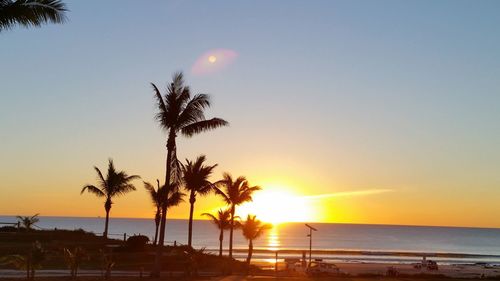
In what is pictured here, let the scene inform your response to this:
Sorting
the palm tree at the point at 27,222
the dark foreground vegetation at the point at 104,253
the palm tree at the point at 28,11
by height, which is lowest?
the dark foreground vegetation at the point at 104,253

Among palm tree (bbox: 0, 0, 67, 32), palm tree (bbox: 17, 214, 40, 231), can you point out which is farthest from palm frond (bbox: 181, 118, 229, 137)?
palm tree (bbox: 17, 214, 40, 231)

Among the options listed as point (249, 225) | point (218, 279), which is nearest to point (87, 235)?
point (249, 225)

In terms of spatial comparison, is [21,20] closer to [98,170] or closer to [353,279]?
[353,279]

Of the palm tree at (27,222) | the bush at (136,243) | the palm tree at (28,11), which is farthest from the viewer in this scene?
the palm tree at (27,222)

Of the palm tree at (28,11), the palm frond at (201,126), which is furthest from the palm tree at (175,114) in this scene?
the palm tree at (28,11)

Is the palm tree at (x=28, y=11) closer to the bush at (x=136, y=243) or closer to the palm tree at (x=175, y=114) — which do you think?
the palm tree at (x=175, y=114)

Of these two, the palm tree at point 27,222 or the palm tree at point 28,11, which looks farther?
the palm tree at point 27,222

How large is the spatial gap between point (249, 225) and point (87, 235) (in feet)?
47.3

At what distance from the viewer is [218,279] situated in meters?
33.4

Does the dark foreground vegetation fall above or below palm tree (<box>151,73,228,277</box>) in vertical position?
below

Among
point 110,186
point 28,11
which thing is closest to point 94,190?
point 110,186

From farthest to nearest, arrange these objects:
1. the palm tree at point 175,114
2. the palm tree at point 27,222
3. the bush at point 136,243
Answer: the palm tree at point 27,222 < the bush at point 136,243 < the palm tree at point 175,114

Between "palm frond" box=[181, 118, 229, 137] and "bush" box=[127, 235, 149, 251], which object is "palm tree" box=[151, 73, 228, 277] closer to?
"palm frond" box=[181, 118, 229, 137]

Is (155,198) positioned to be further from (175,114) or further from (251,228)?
(175,114)
